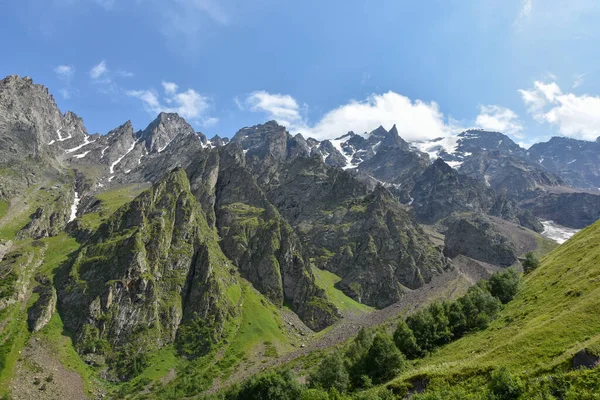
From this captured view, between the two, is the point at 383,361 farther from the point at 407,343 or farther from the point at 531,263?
the point at 531,263

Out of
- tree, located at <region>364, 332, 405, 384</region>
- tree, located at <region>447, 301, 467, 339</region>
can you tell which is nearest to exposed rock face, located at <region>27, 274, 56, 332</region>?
tree, located at <region>364, 332, 405, 384</region>

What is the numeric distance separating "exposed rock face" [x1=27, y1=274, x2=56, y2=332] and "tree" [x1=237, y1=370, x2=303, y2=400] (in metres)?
117

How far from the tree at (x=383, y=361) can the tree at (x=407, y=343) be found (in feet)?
30.0

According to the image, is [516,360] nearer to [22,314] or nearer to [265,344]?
[265,344]

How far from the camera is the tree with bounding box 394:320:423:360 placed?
4070 inches

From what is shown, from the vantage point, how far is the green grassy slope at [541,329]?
59312 mm

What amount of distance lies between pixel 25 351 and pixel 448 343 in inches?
6262

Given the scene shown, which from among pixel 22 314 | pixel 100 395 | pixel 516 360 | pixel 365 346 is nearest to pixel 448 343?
pixel 365 346

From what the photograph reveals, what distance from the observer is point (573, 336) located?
198 ft

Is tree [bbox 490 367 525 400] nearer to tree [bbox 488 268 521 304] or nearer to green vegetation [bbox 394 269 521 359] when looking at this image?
green vegetation [bbox 394 269 521 359]

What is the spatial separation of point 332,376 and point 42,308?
5708 inches

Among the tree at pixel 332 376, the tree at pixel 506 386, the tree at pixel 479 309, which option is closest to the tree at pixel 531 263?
the tree at pixel 479 309

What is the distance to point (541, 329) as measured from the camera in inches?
2633

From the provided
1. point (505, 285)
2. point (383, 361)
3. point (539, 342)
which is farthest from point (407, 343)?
point (539, 342)
